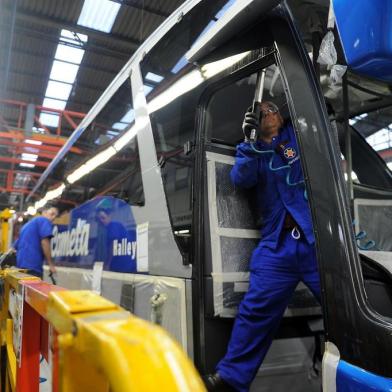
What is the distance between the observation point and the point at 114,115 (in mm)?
3271

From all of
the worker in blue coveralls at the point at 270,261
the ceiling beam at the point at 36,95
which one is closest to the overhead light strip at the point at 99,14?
the ceiling beam at the point at 36,95

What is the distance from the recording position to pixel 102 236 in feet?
9.87

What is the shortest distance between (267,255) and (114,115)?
2022 millimetres

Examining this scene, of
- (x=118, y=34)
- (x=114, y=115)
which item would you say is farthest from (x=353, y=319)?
(x=118, y=34)

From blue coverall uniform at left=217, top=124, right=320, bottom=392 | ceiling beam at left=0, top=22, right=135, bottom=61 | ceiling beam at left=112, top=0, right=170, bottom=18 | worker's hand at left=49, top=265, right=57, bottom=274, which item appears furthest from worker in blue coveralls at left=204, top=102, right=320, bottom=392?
ceiling beam at left=0, top=22, right=135, bottom=61

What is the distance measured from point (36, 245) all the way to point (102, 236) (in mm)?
2268

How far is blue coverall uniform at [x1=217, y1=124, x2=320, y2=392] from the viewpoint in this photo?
172cm

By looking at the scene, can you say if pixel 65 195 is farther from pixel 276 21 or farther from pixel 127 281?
pixel 276 21

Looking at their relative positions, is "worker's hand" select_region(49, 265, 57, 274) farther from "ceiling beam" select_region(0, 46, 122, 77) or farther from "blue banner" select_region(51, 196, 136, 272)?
"ceiling beam" select_region(0, 46, 122, 77)

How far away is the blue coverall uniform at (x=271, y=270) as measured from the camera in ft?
5.64

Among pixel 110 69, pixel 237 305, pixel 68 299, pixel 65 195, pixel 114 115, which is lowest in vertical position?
pixel 237 305

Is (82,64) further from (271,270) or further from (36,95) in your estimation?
(271,270)

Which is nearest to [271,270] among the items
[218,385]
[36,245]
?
[218,385]

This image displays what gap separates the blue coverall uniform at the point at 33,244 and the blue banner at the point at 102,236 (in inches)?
22.6
